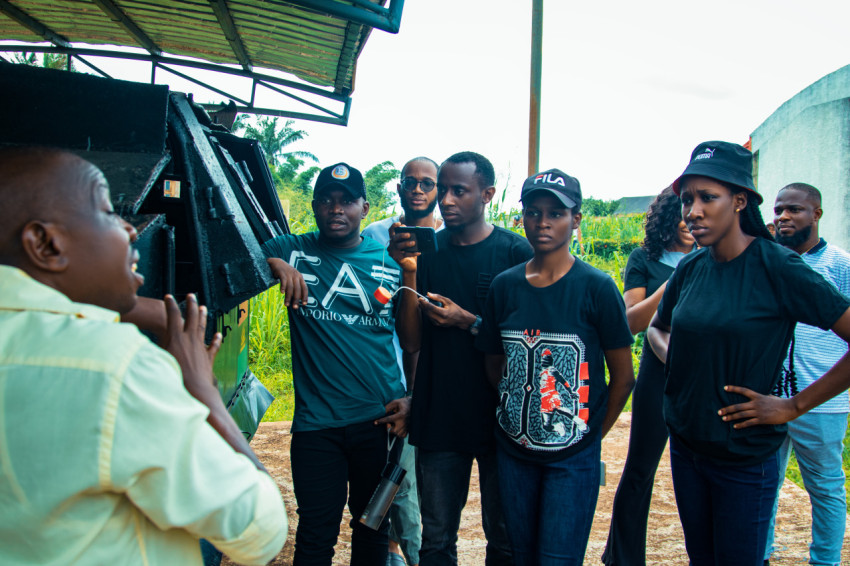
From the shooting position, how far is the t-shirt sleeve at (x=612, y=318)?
2.33 metres

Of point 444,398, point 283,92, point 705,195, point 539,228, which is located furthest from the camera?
point 283,92

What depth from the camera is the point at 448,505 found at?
2627 mm

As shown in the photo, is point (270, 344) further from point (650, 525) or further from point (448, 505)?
point (448, 505)

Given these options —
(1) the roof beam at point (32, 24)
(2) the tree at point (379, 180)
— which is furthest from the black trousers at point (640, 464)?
(2) the tree at point (379, 180)

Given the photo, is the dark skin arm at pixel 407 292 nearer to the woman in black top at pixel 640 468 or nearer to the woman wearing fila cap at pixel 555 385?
the woman wearing fila cap at pixel 555 385

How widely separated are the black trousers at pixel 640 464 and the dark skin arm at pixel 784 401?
819mm

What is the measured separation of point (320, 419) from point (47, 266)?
1.66 metres

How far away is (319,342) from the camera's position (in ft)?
8.75

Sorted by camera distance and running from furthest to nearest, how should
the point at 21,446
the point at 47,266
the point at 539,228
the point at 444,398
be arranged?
the point at 444,398 < the point at 539,228 < the point at 47,266 < the point at 21,446

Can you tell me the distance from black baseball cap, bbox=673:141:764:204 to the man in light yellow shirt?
73.8 inches

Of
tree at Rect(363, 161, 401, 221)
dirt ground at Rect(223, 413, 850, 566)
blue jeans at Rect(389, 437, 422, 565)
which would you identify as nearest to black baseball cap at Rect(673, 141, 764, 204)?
blue jeans at Rect(389, 437, 422, 565)

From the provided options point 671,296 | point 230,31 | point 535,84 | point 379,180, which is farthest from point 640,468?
point 379,180

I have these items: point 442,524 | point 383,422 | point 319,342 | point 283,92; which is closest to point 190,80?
point 283,92

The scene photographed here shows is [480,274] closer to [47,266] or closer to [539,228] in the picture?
[539,228]
